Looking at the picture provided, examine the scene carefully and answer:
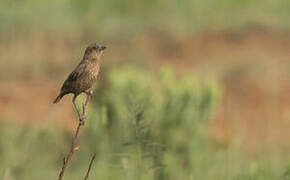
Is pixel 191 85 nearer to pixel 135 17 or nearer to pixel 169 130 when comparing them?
pixel 169 130

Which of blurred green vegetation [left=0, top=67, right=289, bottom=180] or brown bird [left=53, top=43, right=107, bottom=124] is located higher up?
brown bird [left=53, top=43, right=107, bottom=124]

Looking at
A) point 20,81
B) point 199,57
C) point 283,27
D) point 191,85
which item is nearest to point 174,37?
point 199,57

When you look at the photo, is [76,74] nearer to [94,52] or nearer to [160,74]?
[94,52]

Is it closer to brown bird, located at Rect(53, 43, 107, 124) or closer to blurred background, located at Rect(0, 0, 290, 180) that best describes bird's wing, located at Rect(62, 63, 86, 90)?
brown bird, located at Rect(53, 43, 107, 124)

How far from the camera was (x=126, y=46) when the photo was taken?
758 inches

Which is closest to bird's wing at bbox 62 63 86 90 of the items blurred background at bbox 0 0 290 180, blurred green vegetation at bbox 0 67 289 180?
blurred green vegetation at bbox 0 67 289 180

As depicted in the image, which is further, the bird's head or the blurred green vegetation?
the blurred green vegetation

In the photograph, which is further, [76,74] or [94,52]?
[76,74]

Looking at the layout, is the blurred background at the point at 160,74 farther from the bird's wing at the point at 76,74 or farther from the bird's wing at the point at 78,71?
the bird's wing at the point at 78,71

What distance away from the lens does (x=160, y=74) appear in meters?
10.7

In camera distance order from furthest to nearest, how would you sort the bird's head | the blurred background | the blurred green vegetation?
the blurred background, the blurred green vegetation, the bird's head

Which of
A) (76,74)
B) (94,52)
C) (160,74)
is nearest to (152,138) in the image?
(160,74)

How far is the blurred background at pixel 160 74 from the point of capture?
966cm

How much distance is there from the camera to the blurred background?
31.7 feet
